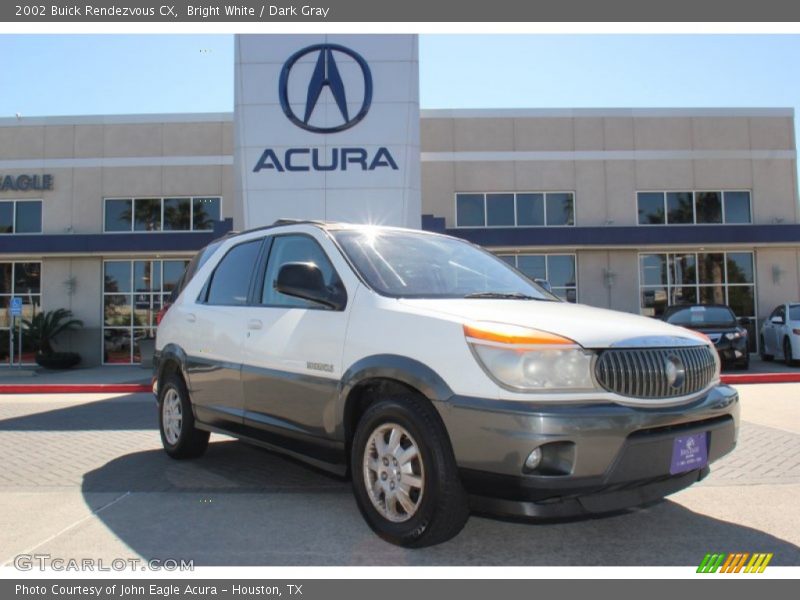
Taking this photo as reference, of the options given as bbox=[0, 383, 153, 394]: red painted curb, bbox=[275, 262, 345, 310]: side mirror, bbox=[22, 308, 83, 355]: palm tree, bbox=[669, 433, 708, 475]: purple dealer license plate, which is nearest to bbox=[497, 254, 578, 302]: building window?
bbox=[0, 383, 153, 394]: red painted curb

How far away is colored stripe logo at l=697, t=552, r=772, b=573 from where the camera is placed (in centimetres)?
320

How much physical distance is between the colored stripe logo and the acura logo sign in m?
12.9

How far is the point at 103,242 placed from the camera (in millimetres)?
19266

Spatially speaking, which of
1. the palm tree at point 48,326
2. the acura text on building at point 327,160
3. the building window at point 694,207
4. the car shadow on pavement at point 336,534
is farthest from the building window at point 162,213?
the car shadow on pavement at point 336,534

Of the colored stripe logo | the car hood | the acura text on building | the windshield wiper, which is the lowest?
the colored stripe logo

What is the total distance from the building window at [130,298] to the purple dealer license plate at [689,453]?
772 inches

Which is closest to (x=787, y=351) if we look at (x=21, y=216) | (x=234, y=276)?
(x=234, y=276)

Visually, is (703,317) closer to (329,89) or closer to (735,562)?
(329,89)

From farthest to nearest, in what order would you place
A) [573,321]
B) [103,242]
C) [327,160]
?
[103,242] < [327,160] < [573,321]

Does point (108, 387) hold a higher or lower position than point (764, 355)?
lower

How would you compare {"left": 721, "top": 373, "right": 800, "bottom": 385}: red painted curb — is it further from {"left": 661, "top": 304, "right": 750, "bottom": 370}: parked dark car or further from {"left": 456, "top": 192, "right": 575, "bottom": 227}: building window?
{"left": 456, "top": 192, "right": 575, "bottom": 227}: building window

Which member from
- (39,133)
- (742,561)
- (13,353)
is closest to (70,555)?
(742,561)

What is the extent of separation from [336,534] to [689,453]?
2.01 meters

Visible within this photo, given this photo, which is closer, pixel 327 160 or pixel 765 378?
pixel 765 378
